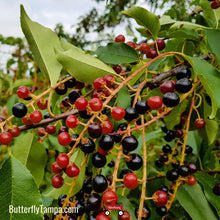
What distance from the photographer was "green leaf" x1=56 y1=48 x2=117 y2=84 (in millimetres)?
921

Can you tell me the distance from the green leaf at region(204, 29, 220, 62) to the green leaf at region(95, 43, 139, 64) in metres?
0.32

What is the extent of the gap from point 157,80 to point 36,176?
2.44 feet

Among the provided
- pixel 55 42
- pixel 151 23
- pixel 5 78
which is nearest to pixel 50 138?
pixel 55 42

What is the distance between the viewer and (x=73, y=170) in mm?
777

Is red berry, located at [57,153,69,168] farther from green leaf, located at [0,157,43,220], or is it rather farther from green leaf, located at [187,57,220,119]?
green leaf, located at [187,57,220,119]

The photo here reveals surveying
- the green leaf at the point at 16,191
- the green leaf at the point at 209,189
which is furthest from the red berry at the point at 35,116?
the green leaf at the point at 209,189

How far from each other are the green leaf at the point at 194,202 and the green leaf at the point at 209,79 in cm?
45

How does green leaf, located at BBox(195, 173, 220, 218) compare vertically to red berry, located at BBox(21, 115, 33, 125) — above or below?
below

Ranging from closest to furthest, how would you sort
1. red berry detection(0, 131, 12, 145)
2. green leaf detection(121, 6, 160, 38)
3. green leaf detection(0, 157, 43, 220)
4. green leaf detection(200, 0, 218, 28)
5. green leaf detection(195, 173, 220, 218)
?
green leaf detection(0, 157, 43, 220), red berry detection(0, 131, 12, 145), green leaf detection(121, 6, 160, 38), green leaf detection(195, 173, 220, 218), green leaf detection(200, 0, 218, 28)

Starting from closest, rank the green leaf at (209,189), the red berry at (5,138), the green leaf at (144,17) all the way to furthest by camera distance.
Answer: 1. the red berry at (5,138)
2. the green leaf at (144,17)
3. the green leaf at (209,189)

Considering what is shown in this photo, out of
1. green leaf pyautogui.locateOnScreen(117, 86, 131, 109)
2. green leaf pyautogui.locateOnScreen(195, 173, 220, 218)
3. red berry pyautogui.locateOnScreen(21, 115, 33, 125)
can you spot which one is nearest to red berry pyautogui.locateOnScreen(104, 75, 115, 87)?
green leaf pyautogui.locateOnScreen(117, 86, 131, 109)

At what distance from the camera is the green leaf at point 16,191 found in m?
0.74

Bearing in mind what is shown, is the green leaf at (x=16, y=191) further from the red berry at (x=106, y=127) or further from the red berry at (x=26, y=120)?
the red berry at (x=106, y=127)

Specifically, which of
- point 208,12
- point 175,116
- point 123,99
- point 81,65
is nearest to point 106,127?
point 123,99
